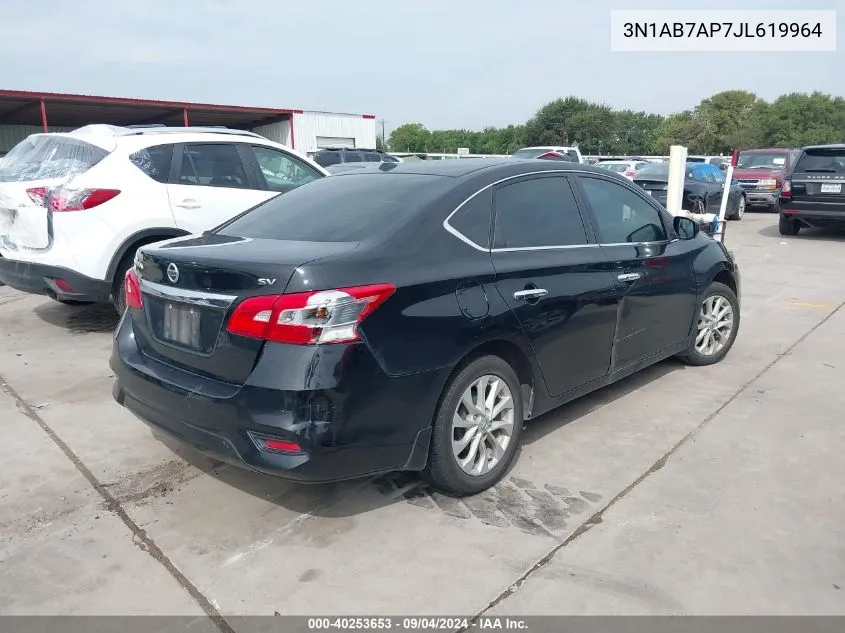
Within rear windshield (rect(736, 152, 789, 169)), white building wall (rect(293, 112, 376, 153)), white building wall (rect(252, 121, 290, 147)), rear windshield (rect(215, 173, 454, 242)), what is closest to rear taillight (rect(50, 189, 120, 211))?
rear windshield (rect(215, 173, 454, 242))

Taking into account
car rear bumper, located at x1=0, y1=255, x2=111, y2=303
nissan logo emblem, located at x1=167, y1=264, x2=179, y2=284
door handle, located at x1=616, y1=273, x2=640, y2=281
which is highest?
nissan logo emblem, located at x1=167, y1=264, x2=179, y2=284

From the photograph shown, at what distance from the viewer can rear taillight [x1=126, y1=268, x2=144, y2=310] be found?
11.3 feet

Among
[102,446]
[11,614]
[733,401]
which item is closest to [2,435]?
[102,446]

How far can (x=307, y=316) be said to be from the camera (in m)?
2.75

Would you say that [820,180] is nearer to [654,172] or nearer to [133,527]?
[654,172]

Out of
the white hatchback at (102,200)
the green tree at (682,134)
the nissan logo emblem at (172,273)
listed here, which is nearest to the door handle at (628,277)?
the nissan logo emblem at (172,273)

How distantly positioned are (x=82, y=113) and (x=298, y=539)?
1084 inches

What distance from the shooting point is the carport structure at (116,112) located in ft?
73.1

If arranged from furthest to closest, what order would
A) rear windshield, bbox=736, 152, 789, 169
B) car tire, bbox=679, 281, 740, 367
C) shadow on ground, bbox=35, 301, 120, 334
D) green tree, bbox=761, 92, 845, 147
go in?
green tree, bbox=761, 92, 845, 147 < rear windshield, bbox=736, 152, 789, 169 < shadow on ground, bbox=35, 301, 120, 334 < car tire, bbox=679, 281, 740, 367

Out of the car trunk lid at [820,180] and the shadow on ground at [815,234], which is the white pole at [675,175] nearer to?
the car trunk lid at [820,180]

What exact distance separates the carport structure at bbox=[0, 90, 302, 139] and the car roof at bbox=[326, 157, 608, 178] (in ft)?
68.8

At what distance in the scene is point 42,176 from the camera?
5.91 m

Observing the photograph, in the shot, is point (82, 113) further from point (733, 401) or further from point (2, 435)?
point (733, 401)
